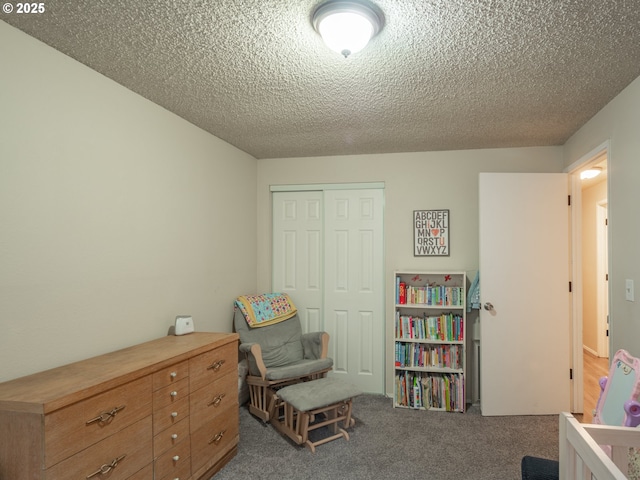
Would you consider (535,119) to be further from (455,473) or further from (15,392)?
(15,392)

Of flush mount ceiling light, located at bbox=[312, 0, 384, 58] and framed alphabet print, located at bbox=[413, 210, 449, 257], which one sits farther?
framed alphabet print, located at bbox=[413, 210, 449, 257]

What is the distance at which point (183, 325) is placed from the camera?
9.05ft

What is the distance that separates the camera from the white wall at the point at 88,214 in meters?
1.76

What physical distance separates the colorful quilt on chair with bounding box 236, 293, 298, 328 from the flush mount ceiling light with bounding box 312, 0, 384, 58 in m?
2.47

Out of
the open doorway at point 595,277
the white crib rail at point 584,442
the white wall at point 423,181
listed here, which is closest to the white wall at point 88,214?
the white wall at point 423,181

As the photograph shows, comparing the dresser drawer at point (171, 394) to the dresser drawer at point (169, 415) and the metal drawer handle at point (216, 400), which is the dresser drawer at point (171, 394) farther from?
the metal drawer handle at point (216, 400)

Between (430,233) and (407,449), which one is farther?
(430,233)

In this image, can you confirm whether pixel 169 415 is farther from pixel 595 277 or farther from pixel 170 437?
pixel 595 277

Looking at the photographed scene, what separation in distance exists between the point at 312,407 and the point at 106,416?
1442 mm

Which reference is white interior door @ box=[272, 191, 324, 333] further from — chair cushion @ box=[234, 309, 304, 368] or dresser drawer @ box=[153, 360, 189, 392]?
dresser drawer @ box=[153, 360, 189, 392]

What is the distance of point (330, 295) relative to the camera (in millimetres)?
4172

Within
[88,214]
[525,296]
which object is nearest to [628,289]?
[525,296]

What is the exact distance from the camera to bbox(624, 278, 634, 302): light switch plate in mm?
2330

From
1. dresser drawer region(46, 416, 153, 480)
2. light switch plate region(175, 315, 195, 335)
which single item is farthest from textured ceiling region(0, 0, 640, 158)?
dresser drawer region(46, 416, 153, 480)
